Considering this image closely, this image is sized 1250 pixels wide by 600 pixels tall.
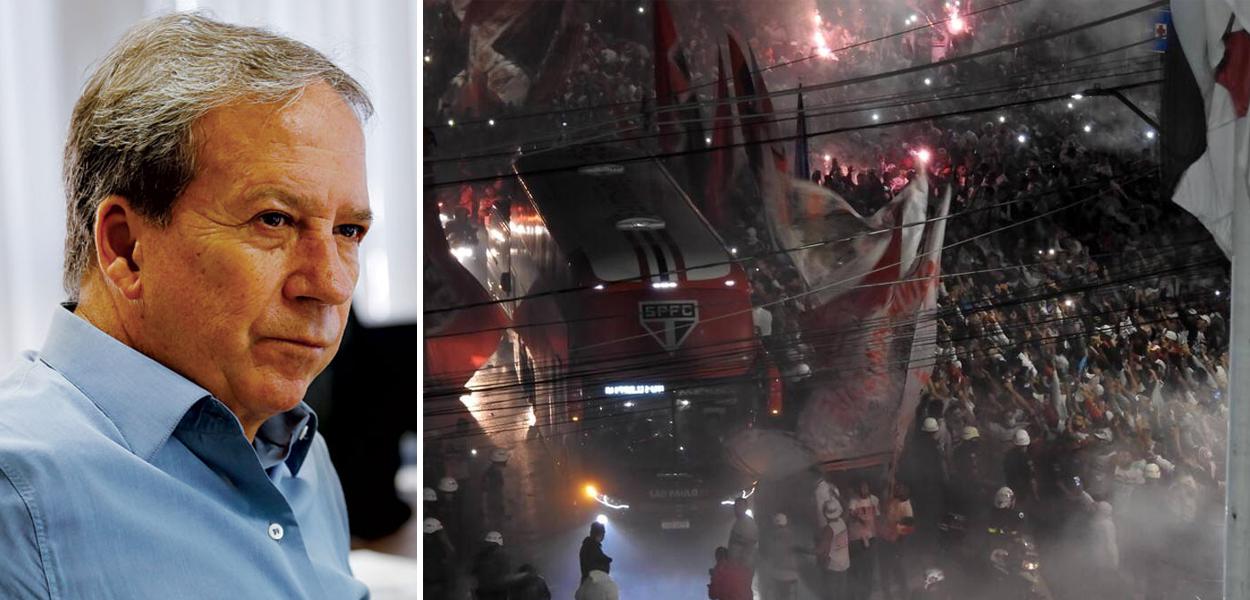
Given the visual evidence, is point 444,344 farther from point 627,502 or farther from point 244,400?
point 244,400

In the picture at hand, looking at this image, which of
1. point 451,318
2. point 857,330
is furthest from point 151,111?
point 857,330

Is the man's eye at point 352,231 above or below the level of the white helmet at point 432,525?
above

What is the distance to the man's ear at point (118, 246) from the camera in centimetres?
126

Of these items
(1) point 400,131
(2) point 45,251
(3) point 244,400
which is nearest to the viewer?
(3) point 244,400

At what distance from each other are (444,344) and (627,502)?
2.18 feet

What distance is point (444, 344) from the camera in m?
2.69

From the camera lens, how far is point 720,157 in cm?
276

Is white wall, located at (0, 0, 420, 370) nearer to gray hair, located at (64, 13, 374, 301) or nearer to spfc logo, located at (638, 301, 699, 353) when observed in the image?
gray hair, located at (64, 13, 374, 301)

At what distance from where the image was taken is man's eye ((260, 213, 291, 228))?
138 cm

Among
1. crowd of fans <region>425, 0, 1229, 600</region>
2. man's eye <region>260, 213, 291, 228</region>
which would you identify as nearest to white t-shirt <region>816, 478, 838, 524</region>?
crowd of fans <region>425, 0, 1229, 600</region>

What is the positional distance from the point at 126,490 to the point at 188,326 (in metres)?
0.26

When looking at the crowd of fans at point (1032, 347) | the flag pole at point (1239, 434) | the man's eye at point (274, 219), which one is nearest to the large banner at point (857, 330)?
the crowd of fans at point (1032, 347)

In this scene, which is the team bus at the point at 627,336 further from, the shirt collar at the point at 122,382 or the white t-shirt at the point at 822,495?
the shirt collar at the point at 122,382

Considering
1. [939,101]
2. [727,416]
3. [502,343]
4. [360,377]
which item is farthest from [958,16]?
[360,377]
